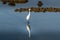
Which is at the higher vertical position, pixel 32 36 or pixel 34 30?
pixel 32 36

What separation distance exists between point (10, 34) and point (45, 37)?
4.44 ft

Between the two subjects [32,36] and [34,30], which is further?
[34,30]

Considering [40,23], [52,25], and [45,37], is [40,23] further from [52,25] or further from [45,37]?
[45,37]

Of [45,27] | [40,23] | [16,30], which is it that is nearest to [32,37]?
[16,30]

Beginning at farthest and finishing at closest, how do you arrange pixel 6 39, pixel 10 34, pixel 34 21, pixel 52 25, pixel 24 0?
1. pixel 24 0
2. pixel 34 21
3. pixel 52 25
4. pixel 10 34
5. pixel 6 39

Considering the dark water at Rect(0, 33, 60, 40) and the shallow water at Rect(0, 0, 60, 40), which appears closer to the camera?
the dark water at Rect(0, 33, 60, 40)

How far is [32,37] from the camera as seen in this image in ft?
26.2

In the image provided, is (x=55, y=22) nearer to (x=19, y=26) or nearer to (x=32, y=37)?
(x=19, y=26)

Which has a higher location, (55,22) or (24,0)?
(55,22)

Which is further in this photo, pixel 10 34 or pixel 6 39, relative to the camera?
pixel 10 34

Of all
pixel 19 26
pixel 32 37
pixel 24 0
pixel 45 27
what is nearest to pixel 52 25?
pixel 45 27

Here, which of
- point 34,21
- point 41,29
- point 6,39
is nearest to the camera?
point 6,39

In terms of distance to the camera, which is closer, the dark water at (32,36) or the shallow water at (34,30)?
the dark water at (32,36)

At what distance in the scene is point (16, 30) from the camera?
898 cm
